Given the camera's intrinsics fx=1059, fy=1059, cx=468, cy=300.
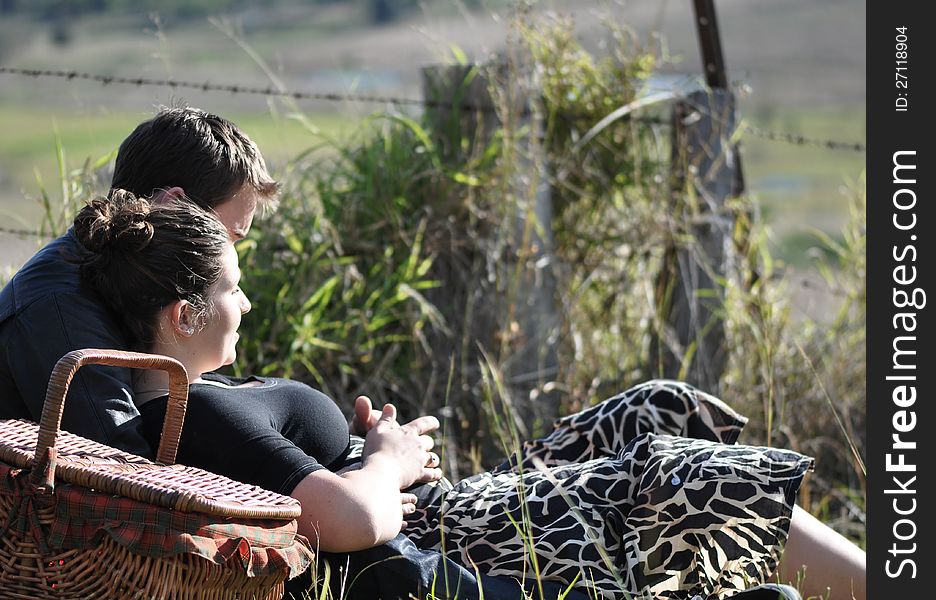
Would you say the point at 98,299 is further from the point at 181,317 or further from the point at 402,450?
the point at 402,450

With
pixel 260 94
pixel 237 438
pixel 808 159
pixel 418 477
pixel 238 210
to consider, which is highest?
pixel 260 94

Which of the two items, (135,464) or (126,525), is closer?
(126,525)

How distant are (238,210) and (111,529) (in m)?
0.99

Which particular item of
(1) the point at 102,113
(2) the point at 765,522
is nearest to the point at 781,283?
(2) the point at 765,522

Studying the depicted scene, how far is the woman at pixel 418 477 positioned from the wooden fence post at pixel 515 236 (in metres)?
1.49

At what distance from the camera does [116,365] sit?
1.80 meters

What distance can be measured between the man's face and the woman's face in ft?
0.89

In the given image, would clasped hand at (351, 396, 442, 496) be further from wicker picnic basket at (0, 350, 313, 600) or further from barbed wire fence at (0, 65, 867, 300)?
barbed wire fence at (0, 65, 867, 300)

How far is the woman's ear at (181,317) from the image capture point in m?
2.06

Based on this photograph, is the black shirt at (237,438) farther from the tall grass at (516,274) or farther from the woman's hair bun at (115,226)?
Answer: the tall grass at (516,274)

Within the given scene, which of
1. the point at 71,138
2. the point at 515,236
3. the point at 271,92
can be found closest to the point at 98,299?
the point at 271,92
